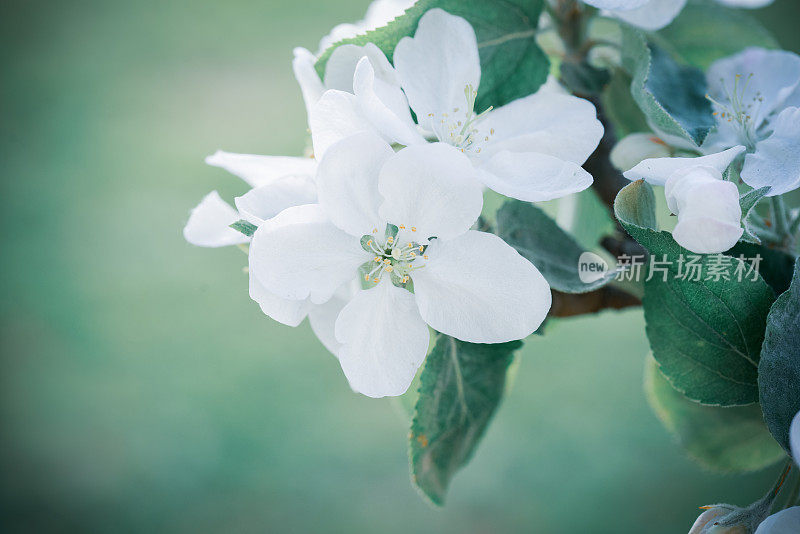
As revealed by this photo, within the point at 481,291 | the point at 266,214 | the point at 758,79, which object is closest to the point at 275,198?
the point at 266,214

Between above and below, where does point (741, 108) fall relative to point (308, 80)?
below

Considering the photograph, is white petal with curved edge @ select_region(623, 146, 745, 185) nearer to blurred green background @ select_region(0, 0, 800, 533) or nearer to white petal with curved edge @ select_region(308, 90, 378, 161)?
white petal with curved edge @ select_region(308, 90, 378, 161)

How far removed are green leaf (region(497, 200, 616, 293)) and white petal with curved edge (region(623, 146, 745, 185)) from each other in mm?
79

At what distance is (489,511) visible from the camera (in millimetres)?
1509

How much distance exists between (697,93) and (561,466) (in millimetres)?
1203

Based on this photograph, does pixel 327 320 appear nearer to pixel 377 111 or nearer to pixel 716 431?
pixel 377 111

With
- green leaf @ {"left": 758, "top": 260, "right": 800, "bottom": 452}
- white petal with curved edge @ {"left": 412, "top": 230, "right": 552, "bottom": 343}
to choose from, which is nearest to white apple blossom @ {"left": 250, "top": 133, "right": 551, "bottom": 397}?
white petal with curved edge @ {"left": 412, "top": 230, "right": 552, "bottom": 343}

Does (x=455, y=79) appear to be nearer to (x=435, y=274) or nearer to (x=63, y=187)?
(x=435, y=274)

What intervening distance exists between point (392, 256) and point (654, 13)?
278 mm

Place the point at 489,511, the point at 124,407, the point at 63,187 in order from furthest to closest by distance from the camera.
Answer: the point at 63,187 < the point at 124,407 < the point at 489,511

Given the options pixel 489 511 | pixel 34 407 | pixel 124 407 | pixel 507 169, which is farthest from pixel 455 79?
pixel 34 407

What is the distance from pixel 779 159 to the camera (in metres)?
0.42

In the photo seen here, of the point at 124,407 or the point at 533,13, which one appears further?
the point at 124,407

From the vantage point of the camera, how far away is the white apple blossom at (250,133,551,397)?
14.2 inches
